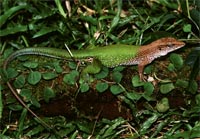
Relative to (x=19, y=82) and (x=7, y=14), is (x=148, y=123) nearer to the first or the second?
(x=19, y=82)

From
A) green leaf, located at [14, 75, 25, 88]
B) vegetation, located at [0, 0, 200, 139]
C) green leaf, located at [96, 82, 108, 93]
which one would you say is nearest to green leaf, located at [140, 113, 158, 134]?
vegetation, located at [0, 0, 200, 139]

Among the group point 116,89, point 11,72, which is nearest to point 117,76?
point 116,89

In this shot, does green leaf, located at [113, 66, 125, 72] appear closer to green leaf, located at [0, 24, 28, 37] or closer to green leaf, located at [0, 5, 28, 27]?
green leaf, located at [0, 24, 28, 37]

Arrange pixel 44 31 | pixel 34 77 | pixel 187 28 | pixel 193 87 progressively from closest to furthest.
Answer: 1. pixel 193 87
2. pixel 34 77
3. pixel 187 28
4. pixel 44 31

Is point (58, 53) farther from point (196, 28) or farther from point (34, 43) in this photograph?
point (196, 28)

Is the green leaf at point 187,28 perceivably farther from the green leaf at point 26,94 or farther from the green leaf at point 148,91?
the green leaf at point 26,94

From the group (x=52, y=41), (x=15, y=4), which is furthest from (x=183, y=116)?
(x=15, y=4)

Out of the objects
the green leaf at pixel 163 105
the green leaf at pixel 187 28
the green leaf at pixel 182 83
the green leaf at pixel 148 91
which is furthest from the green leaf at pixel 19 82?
the green leaf at pixel 187 28
